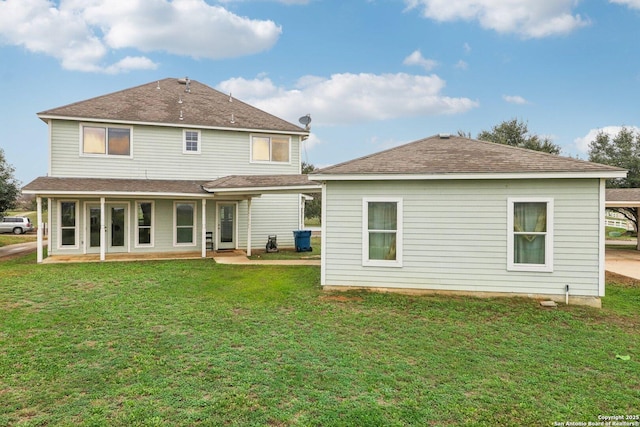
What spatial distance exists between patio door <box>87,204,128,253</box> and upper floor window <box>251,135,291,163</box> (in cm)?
619

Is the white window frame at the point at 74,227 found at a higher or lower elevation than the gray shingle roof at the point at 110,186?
lower

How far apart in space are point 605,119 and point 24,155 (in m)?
51.1

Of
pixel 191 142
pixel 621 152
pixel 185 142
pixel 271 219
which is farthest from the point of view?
pixel 621 152

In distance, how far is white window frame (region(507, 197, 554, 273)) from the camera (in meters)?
7.49

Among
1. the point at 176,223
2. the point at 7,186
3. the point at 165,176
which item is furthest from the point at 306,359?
the point at 7,186

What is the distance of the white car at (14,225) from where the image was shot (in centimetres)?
2723

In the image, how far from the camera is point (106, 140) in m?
14.3

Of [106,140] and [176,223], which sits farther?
[176,223]

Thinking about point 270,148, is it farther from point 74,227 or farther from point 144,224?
point 74,227

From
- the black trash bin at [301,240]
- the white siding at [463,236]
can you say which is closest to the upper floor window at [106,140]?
the black trash bin at [301,240]

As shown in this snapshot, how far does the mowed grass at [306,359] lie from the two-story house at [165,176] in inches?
230

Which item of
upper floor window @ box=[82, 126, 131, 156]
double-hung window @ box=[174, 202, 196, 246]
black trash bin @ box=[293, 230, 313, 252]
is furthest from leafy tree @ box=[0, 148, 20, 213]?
black trash bin @ box=[293, 230, 313, 252]

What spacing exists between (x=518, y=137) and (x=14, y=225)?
4841 centimetres

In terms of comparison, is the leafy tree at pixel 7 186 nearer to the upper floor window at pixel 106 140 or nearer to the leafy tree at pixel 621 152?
the upper floor window at pixel 106 140
